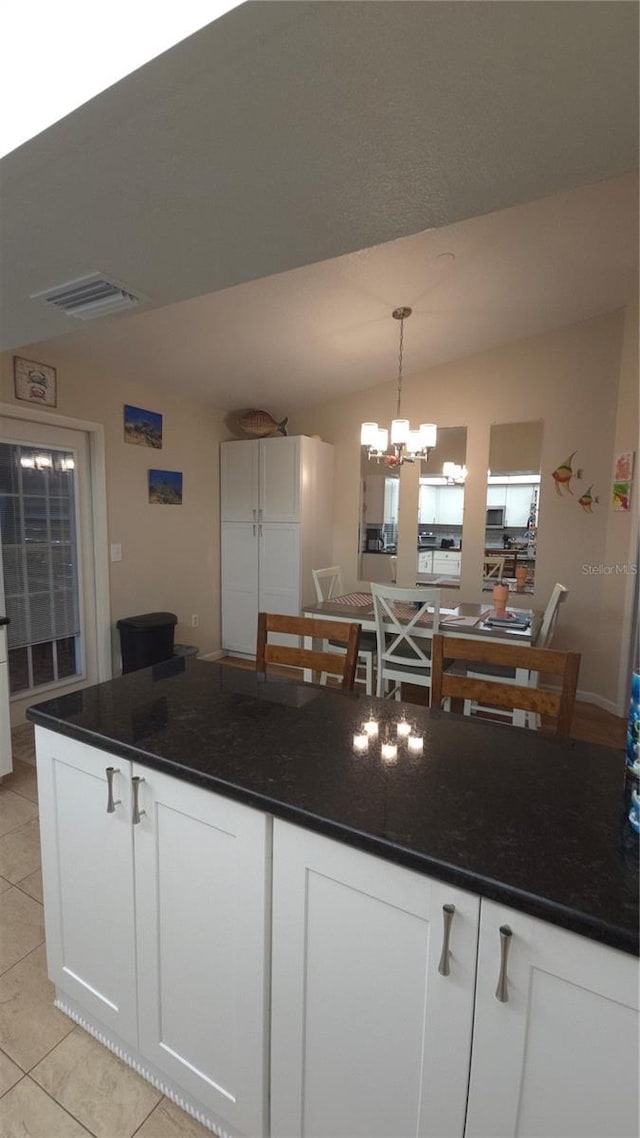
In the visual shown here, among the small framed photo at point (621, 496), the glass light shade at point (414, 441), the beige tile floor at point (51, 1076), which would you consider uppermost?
the glass light shade at point (414, 441)

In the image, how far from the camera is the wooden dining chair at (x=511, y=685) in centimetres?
131

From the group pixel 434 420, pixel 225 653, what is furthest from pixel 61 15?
pixel 225 653

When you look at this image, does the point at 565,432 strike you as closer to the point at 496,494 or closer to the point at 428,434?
the point at 496,494

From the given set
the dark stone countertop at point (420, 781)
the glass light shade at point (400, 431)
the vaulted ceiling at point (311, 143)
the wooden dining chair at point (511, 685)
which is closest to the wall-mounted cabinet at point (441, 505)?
the glass light shade at point (400, 431)

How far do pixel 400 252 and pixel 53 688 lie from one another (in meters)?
3.42

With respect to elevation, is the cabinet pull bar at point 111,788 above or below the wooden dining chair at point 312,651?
below

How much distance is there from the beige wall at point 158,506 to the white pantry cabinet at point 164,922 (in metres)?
2.47

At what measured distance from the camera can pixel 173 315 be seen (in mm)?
2832

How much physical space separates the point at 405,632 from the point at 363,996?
205cm

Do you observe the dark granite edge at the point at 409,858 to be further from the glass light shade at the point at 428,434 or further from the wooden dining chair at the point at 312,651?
the glass light shade at the point at 428,434

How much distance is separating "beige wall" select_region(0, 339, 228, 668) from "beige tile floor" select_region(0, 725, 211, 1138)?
7.26ft

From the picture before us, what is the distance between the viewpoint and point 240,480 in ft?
14.6

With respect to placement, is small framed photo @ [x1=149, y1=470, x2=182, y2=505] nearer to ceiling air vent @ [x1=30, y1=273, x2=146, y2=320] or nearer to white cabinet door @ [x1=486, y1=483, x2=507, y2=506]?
ceiling air vent @ [x1=30, y1=273, x2=146, y2=320]

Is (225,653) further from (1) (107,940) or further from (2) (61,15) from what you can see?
(2) (61,15)
